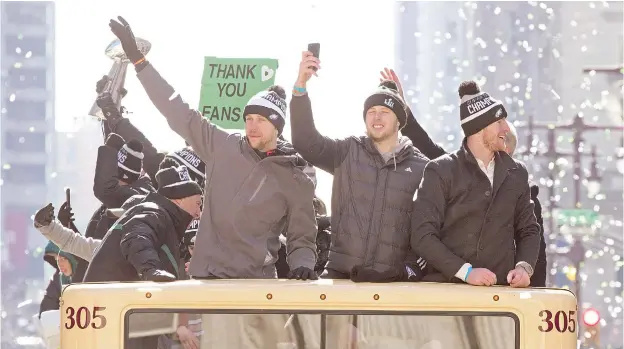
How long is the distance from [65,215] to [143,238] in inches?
202

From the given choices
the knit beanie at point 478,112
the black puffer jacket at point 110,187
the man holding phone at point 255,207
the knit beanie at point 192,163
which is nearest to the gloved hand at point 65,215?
the black puffer jacket at point 110,187

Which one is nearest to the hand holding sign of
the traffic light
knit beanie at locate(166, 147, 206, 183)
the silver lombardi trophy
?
knit beanie at locate(166, 147, 206, 183)

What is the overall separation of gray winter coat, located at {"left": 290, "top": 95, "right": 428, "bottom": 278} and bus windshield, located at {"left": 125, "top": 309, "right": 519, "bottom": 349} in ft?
5.09

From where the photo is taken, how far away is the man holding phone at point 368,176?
955 centimetres

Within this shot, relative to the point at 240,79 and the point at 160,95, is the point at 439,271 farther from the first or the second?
the point at 240,79

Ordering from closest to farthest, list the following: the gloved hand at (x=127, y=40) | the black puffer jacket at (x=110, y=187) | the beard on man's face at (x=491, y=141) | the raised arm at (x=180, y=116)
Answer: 1. the beard on man's face at (x=491, y=141)
2. the raised arm at (x=180, y=116)
3. the gloved hand at (x=127, y=40)
4. the black puffer jacket at (x=110, y=187)

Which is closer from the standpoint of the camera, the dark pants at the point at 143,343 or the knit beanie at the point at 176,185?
the dark pants at the point at 143,343

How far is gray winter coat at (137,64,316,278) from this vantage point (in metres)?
9.71

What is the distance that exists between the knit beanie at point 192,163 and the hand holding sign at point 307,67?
2.51 m

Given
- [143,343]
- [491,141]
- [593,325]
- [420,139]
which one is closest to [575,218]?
[593,325]

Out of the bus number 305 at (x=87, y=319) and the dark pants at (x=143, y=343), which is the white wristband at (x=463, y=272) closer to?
the dark pants at (x=143, y=343)

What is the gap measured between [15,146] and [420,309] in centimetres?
16702

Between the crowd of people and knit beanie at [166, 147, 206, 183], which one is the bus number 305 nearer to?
the crowd of people

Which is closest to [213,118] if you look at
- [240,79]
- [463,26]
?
[240,79]
